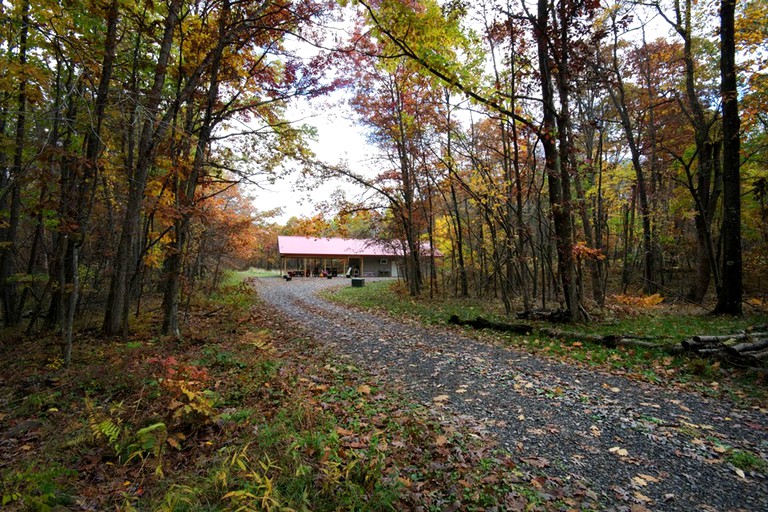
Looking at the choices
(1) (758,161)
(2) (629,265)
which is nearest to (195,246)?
(1) (758,161)

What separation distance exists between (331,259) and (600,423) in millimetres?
32831

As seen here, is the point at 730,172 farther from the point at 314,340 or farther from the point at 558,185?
the point at 314,340

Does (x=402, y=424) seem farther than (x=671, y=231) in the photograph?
No

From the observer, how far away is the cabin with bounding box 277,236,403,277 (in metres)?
33.8

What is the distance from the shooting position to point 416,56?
22.9 feet

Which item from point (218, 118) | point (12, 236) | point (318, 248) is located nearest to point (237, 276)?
point (318, 248)

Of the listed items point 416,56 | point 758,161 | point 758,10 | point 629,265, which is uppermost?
point 758,10

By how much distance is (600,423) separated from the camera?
364 centimetres

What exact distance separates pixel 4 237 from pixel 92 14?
6880mm

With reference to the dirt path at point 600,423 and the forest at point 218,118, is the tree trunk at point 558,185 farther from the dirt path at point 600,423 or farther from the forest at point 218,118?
the dirt path at point 600,423

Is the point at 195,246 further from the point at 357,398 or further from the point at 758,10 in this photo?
the point at 758,10

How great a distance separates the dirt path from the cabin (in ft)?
91.5

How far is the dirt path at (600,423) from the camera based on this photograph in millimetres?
2645

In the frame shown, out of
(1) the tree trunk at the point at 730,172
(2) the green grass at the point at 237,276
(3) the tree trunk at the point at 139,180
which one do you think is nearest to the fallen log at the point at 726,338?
(1) the tree trunk at the point at 730,172
